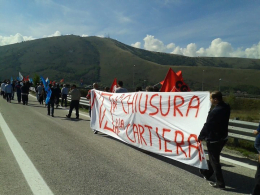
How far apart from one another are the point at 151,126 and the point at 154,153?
781 mm

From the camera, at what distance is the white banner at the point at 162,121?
192 inches

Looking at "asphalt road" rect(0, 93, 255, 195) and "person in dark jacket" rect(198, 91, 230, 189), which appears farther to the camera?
"person in dark jacket" rect(198, 91, 230, 189)

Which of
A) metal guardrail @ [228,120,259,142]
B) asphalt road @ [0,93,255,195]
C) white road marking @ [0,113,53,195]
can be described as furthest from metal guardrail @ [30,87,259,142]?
white road marking @ [0,113,53,195]

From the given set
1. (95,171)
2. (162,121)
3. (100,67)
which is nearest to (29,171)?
(95,171)

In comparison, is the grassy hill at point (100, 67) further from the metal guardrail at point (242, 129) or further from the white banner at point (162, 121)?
the metal guardrail at point (242, 129)

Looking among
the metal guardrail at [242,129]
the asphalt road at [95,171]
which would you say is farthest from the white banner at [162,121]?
the metal guardrail at [242,129]

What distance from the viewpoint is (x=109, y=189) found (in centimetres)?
406

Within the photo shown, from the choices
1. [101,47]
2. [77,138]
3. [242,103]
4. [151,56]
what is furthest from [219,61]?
[77,138]

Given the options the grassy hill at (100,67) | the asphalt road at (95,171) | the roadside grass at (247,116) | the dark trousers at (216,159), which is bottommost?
the roadside grass at (247,116)

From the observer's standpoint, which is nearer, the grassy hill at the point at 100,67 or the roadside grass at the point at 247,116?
the roadside grass at the point at 247,116

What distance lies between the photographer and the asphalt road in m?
4.11

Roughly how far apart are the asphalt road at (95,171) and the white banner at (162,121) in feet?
1.10

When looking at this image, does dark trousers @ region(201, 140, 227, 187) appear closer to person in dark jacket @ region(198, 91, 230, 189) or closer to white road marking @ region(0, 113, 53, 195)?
person in dark jacket @ region(198, 91, 230, 189)

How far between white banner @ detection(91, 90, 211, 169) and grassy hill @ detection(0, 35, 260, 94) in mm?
69442
